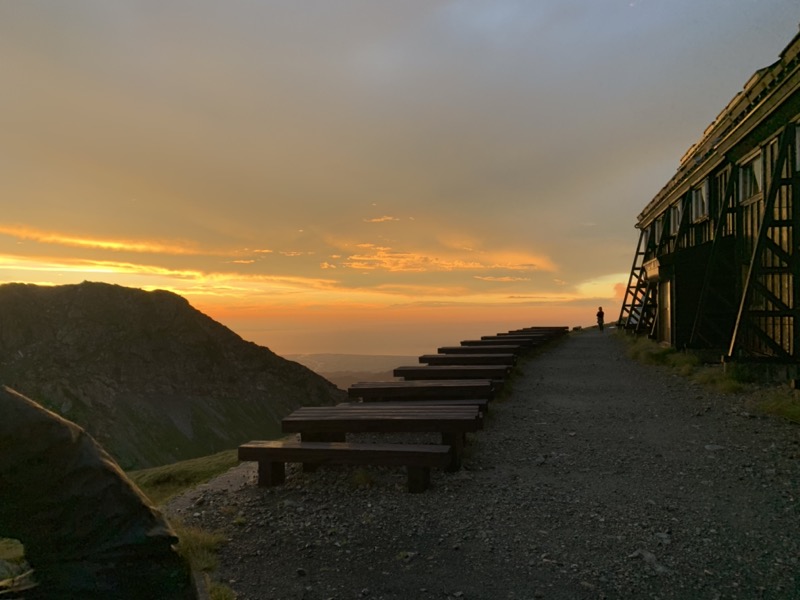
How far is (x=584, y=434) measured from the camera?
8.37 meters

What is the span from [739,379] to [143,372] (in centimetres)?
5665

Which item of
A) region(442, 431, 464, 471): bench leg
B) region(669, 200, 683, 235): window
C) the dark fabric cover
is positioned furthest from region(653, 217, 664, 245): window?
the dark fabric cover

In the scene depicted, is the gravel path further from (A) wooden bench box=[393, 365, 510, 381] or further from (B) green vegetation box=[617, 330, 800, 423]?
(A) wooden bench box=[393, 365, 510, 381]

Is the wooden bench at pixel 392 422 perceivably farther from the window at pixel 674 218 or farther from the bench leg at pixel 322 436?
the window at pixel 674 218

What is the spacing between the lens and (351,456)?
6.22 meters

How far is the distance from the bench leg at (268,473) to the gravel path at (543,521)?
15 centimetres

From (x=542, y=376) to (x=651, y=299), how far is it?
552 inches

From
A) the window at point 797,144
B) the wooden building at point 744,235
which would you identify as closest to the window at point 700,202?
the wooden building at point 744,235

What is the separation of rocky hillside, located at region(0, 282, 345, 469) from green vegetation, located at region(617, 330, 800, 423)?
4341cm

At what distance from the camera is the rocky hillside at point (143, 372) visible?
50.7m

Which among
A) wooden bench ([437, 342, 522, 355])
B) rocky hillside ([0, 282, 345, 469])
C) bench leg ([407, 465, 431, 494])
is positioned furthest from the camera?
rocky hillside ([0, 282, 345, 469])

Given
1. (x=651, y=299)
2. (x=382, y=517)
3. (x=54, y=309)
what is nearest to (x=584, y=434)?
(x=382, y=517)

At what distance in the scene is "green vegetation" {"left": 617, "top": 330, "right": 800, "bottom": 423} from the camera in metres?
8.99

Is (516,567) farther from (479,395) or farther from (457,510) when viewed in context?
(479,395)
